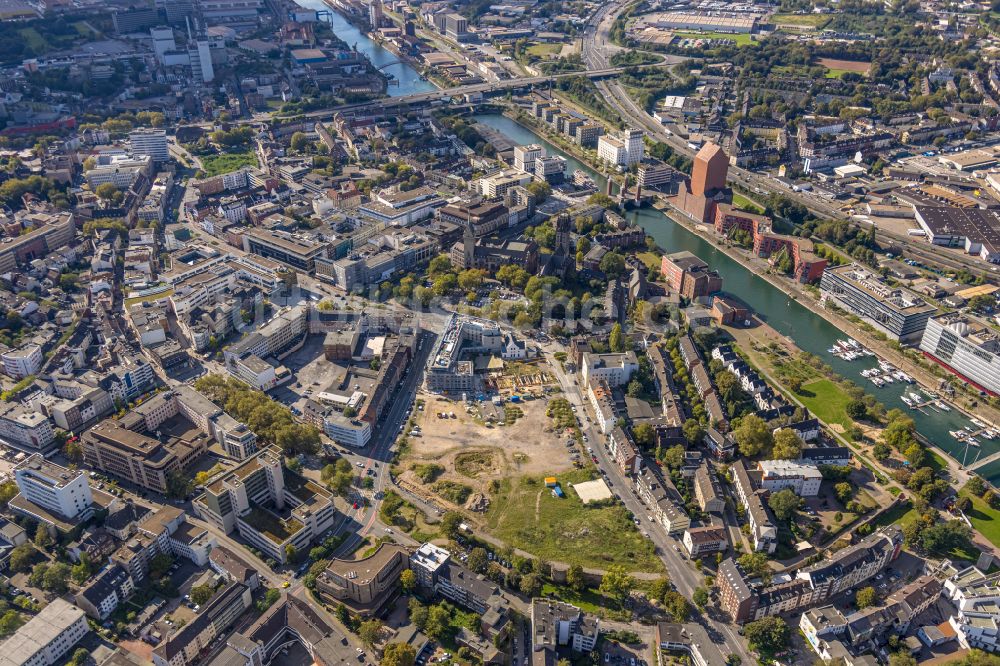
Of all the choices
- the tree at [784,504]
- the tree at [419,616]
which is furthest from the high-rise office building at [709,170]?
the tree at [419,616]

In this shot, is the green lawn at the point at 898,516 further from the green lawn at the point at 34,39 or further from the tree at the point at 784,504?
the green lawn at the point at 34,39

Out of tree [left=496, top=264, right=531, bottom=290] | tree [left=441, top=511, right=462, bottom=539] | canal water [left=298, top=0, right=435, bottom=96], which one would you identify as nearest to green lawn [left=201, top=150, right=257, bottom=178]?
canal water [left=298, top=0, right=435, bottom=96]

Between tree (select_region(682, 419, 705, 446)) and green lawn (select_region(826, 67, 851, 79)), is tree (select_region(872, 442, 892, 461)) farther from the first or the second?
green lawn (select_region(826, 67, 851, 79))

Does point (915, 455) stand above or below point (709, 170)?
below

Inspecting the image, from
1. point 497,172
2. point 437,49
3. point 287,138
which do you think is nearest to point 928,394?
point 497,172

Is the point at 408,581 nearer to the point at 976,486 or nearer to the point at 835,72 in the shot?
the point at 976,486

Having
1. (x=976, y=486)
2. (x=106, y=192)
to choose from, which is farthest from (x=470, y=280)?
(x=106, y=192)
